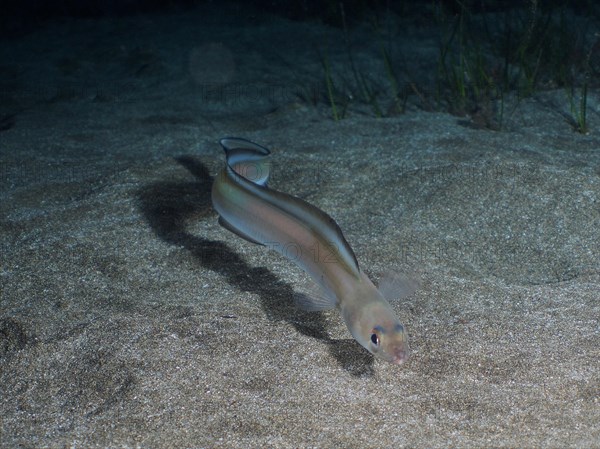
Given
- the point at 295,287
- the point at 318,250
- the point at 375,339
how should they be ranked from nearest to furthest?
the point at 375,339 < the point at 318,250 < the point at 295,287

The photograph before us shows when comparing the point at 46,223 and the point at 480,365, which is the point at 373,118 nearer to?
the point at 46,223

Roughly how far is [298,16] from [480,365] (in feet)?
43.7

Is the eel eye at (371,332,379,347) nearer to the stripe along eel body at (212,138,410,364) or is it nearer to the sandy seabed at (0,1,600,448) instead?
the stripe along eel body at (212,138,410,364)

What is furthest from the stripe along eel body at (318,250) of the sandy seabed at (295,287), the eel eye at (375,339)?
the sandy seabed at (295,287)

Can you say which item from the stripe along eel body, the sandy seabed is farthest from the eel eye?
the sandy seabed

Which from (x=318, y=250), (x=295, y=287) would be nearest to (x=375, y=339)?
(x=318, y=250)

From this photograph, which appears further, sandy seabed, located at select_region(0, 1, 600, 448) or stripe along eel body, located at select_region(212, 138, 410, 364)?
sandy seabed, located at select_region(0, 1, 600, 448)

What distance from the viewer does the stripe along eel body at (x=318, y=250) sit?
244 cm

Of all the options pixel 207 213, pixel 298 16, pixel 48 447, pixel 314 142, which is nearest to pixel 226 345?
pixel 48 447

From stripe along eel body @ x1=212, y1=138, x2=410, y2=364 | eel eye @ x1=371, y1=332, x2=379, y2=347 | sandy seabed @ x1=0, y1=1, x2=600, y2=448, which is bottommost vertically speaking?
sandy seabed @ x1=0, y1=1, x2=600, y2=448

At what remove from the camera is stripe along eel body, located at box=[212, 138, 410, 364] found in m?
2.44

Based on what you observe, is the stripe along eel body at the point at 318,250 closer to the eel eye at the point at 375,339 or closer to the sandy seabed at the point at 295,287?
the eel eye at the point at 375,339

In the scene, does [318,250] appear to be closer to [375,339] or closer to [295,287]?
[375,339]

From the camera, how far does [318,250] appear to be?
269 centimetres
